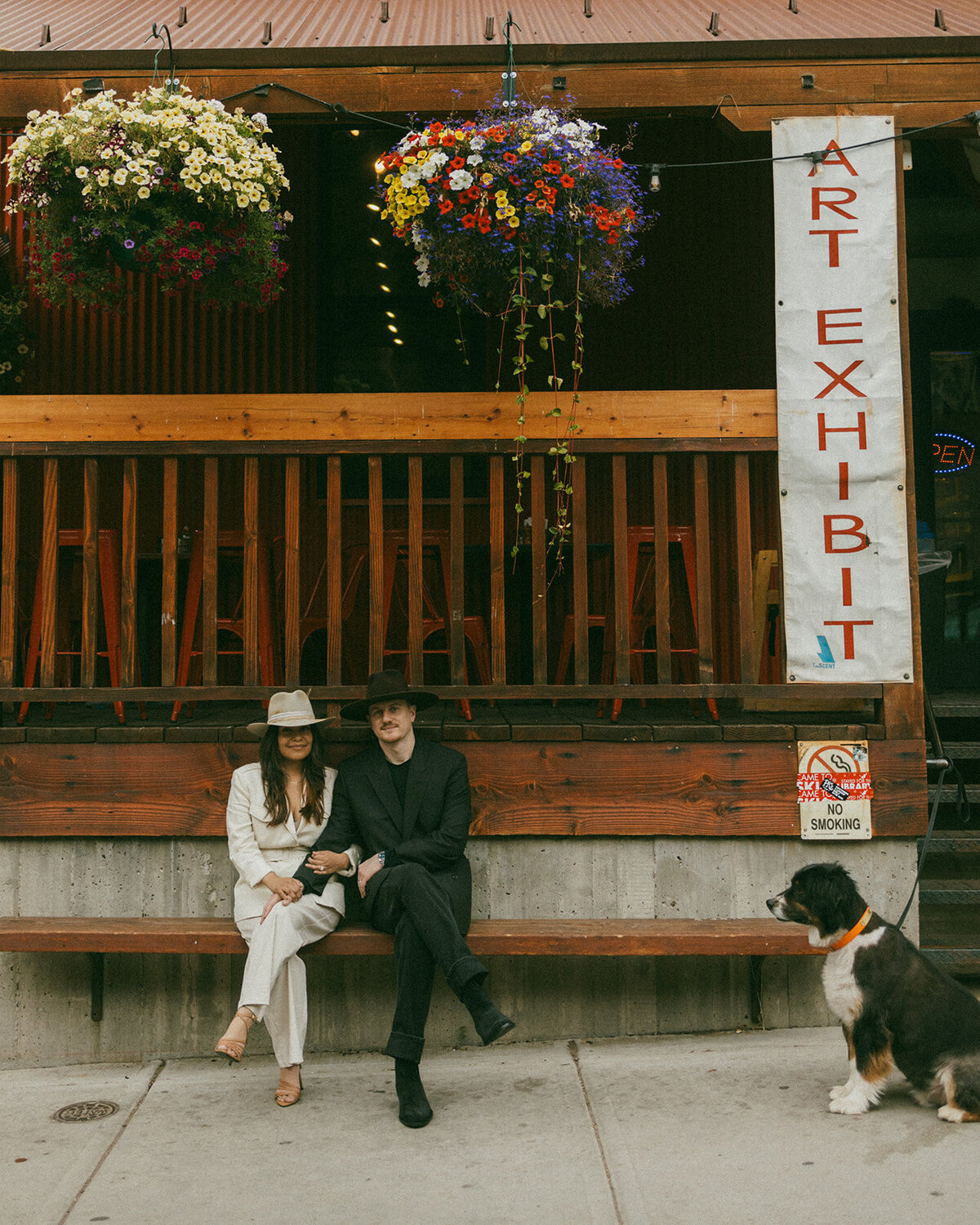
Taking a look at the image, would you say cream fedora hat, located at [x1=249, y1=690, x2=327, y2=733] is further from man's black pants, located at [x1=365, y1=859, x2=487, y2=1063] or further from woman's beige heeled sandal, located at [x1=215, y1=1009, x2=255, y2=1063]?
woman's beige heeled sandal, located at [x1=215, y1=1009, x2=255, y2=1063]

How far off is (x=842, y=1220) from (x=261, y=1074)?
231cm

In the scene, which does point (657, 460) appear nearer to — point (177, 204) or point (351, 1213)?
point (177, 204)

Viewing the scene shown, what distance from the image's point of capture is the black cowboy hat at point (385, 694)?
171 inches

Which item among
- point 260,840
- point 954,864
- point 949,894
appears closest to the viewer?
point 260,840

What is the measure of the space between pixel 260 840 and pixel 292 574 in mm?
1104

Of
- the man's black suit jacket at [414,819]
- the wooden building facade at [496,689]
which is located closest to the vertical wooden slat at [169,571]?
the wooden building facade at [496,689]

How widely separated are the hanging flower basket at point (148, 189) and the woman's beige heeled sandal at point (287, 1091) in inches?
119

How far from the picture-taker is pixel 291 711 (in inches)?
172

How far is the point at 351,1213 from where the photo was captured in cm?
322

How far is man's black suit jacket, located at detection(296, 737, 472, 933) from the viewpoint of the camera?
4.26 m

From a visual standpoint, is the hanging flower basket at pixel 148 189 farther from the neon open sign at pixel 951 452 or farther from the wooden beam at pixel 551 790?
the neon open sign at pixel 951 452

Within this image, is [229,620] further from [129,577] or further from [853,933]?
[853,933]

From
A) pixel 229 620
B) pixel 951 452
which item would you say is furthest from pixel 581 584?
pixel 951 452

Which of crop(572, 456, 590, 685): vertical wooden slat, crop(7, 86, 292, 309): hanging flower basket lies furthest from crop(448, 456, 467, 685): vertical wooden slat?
crop(7, 86, 292, 309): hanging flower basket
